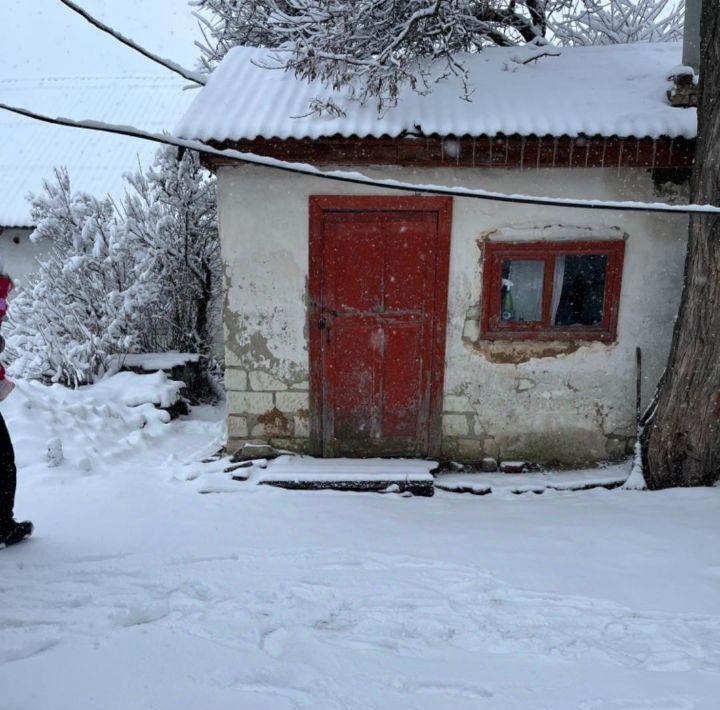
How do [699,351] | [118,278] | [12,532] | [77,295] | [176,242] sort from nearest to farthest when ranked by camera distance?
[12,532], [699,351], [77,295], [118,278], [176,242]

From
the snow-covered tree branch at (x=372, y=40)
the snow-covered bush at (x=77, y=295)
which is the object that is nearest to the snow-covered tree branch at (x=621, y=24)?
the snow-covered tree branch at (x=372, y=40)

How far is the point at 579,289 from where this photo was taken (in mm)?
5039

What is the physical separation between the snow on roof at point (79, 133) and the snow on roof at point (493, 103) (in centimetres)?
783

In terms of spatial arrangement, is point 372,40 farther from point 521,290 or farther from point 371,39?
point 521,290

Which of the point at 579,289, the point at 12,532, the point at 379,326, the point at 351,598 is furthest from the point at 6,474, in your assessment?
the point at 579,289

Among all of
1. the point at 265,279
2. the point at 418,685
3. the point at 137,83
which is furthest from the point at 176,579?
the point at 137,83

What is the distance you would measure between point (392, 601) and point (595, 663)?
100 centimetres

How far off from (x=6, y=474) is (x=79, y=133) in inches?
500

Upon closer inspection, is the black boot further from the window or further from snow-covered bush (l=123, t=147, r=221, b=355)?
snow-covered bush (l=123, t=147, r=221, b=355)

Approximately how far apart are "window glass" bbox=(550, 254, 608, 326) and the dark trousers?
4116mm

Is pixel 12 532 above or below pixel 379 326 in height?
below

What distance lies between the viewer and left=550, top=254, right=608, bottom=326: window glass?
5004mm

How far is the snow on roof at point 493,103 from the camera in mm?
4484

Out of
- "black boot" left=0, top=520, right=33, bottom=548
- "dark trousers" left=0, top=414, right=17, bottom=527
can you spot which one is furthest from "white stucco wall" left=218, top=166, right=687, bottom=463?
"dark trousers" left=0, top=414, right=17, bottom=527
